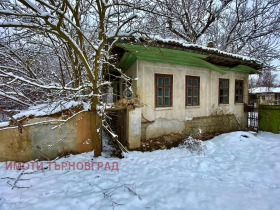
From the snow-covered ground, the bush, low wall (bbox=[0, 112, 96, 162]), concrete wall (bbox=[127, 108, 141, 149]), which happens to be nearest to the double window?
concrete wall (bbox=[127, 108, 141, 149])

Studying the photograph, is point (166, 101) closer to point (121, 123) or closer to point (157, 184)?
point (121, 123)

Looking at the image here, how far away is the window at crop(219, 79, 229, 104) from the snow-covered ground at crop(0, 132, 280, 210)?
331 cm

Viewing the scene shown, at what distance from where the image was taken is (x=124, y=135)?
5.91 m

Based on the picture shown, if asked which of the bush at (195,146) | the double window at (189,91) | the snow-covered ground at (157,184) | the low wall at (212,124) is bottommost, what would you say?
the snow-covered ground at (157,184)

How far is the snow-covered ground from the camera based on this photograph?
2.78 meters

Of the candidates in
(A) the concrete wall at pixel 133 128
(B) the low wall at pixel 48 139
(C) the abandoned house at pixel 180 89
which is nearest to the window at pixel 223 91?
(C) the abandoned house at pixel 180 89

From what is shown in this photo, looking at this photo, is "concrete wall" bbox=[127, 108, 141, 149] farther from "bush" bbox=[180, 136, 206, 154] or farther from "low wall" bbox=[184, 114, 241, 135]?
"low wall" bbox=[184, 114, 241, 135]

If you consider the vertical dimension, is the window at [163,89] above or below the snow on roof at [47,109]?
above

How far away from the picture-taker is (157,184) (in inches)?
135

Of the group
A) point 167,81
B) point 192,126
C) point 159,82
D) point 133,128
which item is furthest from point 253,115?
point 133,128

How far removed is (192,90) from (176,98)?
37.6 inches

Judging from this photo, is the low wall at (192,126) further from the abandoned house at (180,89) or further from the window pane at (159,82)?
the window pane at (159,82)

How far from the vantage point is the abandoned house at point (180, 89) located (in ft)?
18.7

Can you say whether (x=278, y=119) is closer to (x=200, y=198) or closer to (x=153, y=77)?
(x=153, y=77)
